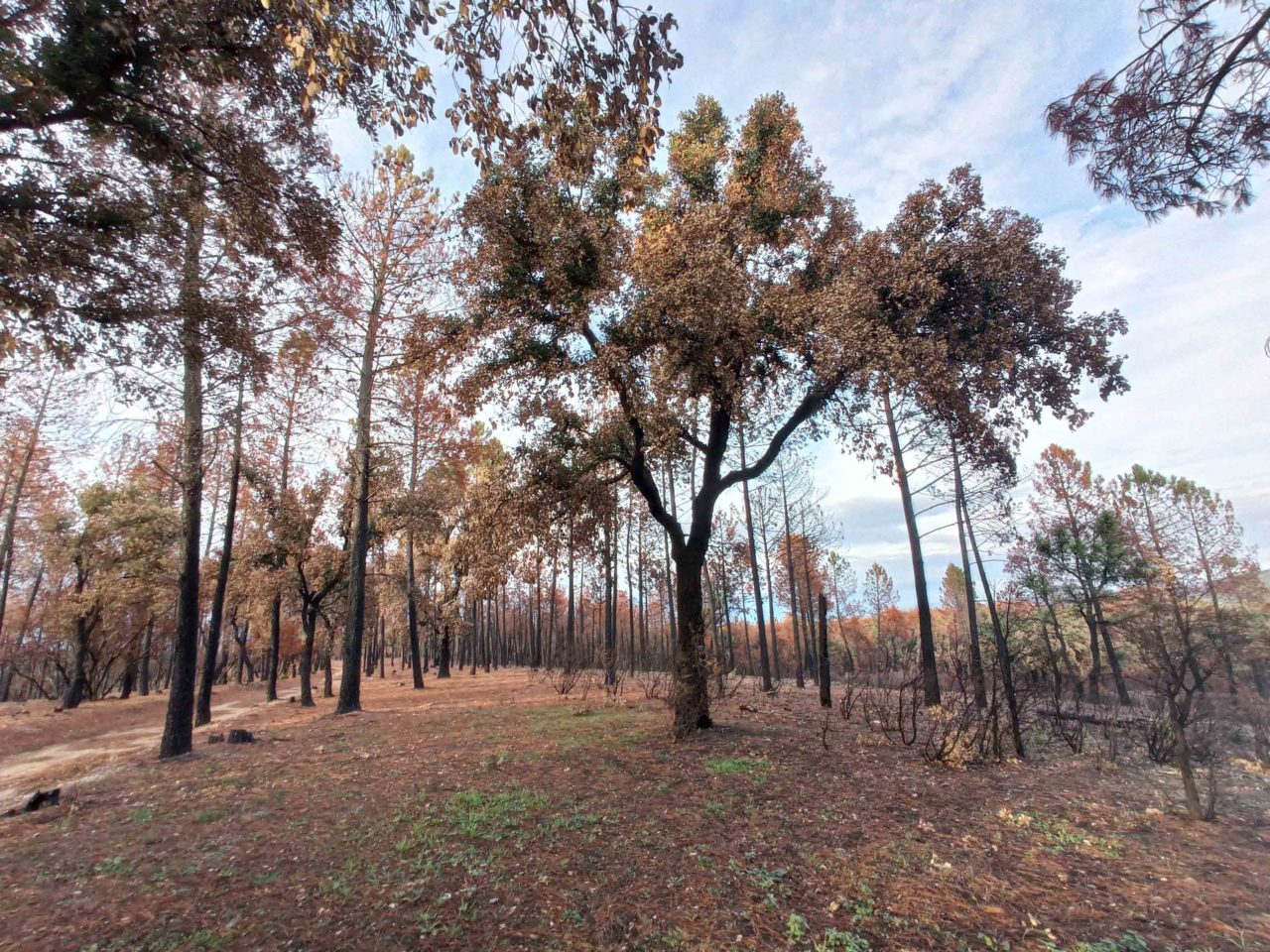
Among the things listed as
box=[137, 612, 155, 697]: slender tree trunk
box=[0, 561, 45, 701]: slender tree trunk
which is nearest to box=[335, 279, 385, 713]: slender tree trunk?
box=[137, 612, 155, 697]: slender tree trunk

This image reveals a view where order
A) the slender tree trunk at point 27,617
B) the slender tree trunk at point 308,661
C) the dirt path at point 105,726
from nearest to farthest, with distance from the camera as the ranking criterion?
the dirt path at point 105,726, the slender tree trunk at point 308,661, the slender tree trunk at point 27,617

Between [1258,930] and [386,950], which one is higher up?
[386,950]

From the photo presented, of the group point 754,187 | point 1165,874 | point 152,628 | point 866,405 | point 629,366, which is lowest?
point 1165,874

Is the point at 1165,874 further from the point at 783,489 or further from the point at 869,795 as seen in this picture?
the point at 783,489

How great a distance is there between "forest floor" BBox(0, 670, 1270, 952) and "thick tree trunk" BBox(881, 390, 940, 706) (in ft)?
17.4

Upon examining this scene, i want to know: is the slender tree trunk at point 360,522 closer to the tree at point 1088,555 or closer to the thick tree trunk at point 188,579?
the thick tree trunk at point 188,579

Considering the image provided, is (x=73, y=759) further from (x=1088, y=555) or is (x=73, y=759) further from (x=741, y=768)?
(x=1088, y=555)

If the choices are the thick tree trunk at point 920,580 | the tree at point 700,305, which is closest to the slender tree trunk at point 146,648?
the tree at point 700,305

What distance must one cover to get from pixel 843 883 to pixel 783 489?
22.1 meters

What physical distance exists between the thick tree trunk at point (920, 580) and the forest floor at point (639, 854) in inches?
208

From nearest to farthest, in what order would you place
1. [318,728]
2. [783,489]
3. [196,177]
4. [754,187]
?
1. [196,177]
2. [754,187]
3. [318,728]
4. [783,489]

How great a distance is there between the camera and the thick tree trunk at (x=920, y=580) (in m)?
13.8

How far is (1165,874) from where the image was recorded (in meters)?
4.43

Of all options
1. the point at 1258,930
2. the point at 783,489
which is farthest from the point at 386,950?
the point at 783,489
